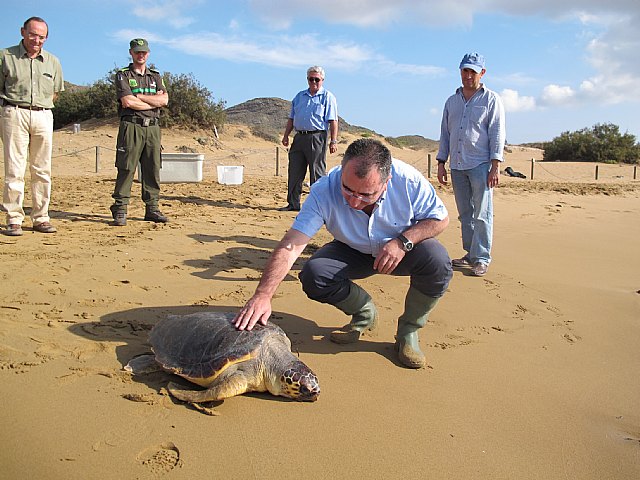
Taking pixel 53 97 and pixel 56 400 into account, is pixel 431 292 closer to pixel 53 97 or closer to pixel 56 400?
pixel 56 400

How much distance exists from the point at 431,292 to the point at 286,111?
3561 centimetres

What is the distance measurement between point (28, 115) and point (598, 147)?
24498 mm

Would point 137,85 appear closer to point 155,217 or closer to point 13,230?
point 155,217

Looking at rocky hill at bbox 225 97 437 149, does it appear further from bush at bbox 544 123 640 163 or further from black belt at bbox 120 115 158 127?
black belt at bbox 120 115 158 127

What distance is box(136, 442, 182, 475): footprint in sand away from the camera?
6.66 feet

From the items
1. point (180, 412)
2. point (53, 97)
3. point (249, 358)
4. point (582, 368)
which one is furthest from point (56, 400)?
point (53, 97)

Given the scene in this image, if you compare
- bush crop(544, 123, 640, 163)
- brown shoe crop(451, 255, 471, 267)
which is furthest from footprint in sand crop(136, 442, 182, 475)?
bush crop(544, 123, 640, 163)

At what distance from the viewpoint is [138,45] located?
580 centimetres

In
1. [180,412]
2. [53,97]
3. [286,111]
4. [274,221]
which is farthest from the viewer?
[286,111]

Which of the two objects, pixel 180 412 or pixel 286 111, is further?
pixel 286 111

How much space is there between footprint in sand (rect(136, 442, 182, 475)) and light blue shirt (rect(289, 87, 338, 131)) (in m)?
5.84

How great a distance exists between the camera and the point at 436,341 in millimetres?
3387

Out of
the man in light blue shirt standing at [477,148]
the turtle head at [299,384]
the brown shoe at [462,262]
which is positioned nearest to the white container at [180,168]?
the man in light blue shirt standing at [477,148]

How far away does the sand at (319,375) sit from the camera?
2.14m
